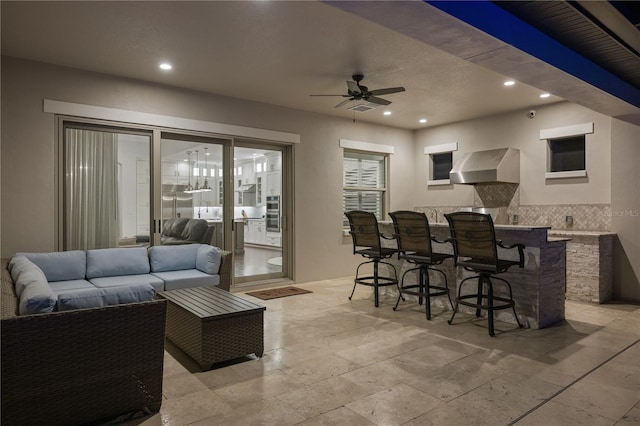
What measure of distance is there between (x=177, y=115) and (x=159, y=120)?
0.26 m

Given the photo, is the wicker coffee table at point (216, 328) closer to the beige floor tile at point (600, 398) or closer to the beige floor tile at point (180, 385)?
the beige floor tile at point (180, 385)

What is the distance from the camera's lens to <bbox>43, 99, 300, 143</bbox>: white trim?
4.46 m

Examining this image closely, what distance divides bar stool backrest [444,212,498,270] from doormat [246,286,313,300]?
→ 2.56m

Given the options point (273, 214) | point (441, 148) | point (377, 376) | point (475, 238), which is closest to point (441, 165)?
point (441, 148)

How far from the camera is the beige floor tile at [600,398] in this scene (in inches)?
92.8

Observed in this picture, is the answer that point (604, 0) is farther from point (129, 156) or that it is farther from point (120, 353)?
point (129, 156)

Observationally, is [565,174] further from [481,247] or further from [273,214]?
[273,214]

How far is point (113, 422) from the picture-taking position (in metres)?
2.21

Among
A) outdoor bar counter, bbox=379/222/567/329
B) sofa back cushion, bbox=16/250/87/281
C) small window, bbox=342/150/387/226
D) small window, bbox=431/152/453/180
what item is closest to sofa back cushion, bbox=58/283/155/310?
sofa back cushion, bbox=16/250/87/281

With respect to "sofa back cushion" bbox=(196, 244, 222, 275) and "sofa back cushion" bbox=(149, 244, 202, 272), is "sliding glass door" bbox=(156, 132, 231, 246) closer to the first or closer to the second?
"sofa back cushion" bbox=(149, 244, 202, 272)

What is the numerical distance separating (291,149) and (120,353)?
4.65 metres

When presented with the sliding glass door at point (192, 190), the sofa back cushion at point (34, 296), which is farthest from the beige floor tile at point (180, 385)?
the sliding glass door at point (192, 190)

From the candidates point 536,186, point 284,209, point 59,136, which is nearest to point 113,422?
point 59,136

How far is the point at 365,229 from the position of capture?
15.8ft
